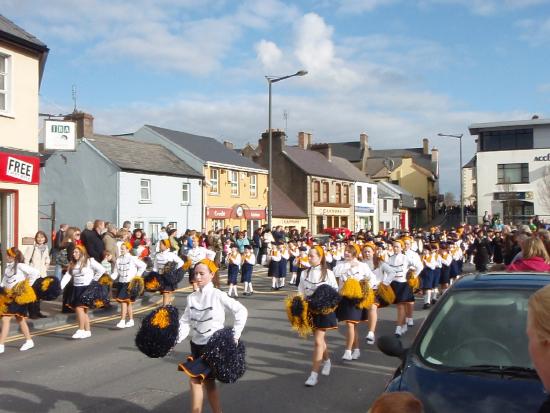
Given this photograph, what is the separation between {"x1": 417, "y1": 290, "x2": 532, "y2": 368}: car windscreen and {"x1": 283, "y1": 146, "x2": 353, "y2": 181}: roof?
42.7 meters

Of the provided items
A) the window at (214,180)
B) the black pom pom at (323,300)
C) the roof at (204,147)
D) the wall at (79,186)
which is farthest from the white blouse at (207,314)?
the window at (214,180)

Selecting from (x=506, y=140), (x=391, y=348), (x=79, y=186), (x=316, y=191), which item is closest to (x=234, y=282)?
(x=391, y=348)

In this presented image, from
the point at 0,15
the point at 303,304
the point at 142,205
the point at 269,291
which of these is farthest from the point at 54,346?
the point at 142,205

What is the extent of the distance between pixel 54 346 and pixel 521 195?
4793 centimetres

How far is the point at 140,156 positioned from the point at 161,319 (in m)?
28.5

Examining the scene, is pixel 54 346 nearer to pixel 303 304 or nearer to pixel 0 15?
pixel 303 304

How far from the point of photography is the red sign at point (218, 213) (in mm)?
35906

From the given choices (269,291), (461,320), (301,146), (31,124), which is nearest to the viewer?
(461,320)

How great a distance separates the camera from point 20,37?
49.7ft

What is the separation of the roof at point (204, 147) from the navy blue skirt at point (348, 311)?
27786 mm

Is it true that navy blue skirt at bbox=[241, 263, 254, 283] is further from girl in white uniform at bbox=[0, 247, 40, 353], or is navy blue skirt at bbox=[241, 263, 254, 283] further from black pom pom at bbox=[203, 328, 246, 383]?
black pom pom at bbox=[203, 328, 246, 383]

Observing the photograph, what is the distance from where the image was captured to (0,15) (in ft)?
53.8

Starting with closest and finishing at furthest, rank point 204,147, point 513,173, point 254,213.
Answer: point 204,147 → point 254,213 → point 513,173

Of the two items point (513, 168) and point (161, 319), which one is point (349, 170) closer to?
point (513, 168)
